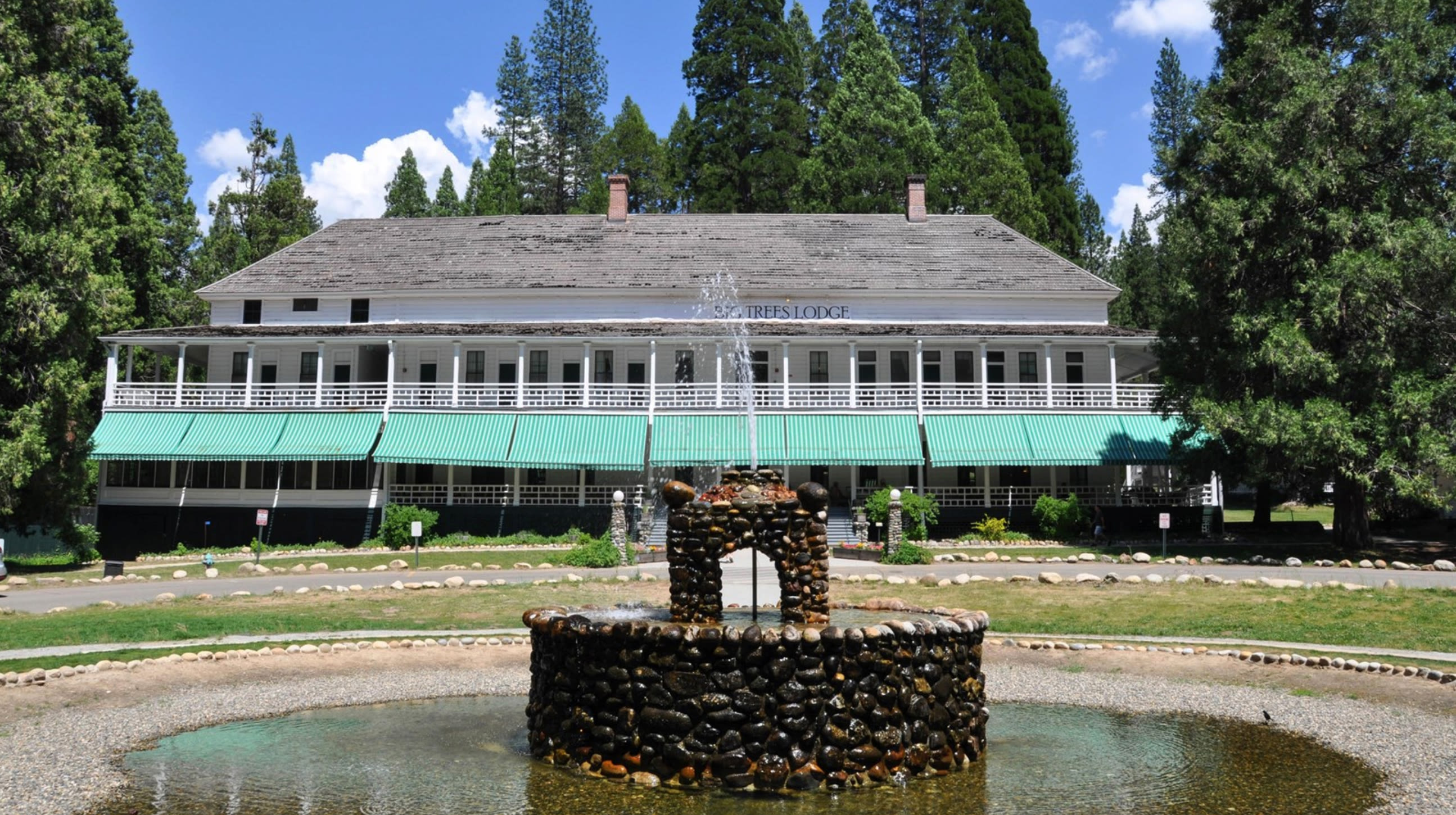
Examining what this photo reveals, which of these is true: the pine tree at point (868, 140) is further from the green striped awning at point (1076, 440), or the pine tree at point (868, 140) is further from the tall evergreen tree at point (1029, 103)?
the green striped awning at point (1076, 440)

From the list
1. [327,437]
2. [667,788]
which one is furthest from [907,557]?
[327,437]

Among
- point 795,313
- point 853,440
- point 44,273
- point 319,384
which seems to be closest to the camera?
point 44,273

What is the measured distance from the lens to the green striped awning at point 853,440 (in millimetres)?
38750

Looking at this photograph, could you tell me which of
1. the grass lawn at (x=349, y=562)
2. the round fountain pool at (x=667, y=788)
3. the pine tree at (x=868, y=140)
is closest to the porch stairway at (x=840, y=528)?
the grass lawn at (x=349, y=562)

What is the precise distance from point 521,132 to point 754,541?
72.0m

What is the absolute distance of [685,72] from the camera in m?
71.9

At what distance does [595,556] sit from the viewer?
99.0ft

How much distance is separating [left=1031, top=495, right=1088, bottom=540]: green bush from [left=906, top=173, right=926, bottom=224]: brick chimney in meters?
18.5

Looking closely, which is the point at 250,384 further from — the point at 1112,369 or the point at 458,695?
the point at 1112,369

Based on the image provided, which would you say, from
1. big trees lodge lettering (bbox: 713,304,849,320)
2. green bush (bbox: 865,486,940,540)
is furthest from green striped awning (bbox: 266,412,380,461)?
green bush (bbox: 865,486,940,540)

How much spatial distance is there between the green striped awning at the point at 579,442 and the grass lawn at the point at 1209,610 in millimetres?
15157

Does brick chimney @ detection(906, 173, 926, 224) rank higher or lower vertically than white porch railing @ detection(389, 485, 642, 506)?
higher

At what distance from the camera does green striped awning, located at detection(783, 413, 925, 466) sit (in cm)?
3875

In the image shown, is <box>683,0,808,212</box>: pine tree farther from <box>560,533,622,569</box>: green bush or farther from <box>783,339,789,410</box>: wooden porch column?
<box>560,533,622,569</box>: green bush
